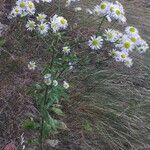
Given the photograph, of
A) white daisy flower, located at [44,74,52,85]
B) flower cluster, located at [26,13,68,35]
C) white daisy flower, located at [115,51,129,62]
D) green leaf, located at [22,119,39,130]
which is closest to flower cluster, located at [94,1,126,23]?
white daisy flower, located at [115,51,129,62]

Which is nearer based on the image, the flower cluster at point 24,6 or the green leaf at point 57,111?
the flower cluster at point 24,6

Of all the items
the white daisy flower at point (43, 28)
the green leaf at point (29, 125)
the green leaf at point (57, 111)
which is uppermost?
the white daisy flower at point (43, 28)

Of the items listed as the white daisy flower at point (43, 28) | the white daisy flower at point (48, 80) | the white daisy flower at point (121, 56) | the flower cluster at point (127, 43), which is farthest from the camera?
the white daisy flower at point (121, 56)

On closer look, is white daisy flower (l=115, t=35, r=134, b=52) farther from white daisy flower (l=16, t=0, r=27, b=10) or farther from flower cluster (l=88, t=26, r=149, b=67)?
white daisy flower (l=16, t=0, r=27, b=10)

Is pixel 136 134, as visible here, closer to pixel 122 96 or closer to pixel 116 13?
pixel 122 96

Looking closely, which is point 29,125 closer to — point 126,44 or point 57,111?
point 57,111

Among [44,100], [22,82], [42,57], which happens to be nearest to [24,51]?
[42,57]

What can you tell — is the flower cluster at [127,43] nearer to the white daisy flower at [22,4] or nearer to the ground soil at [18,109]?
the ground soil at [18,109]

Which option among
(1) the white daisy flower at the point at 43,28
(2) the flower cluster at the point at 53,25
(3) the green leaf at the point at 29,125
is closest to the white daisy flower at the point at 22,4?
(2) the flower cluster at the point at 53,25

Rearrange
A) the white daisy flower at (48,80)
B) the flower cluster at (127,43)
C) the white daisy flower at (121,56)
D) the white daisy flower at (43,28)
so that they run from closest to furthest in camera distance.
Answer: the white daisy flower at (48,80) → the white daisy flower at (43,28) → the flower cluster at (127,43) → the white daisy flower at (121,56)

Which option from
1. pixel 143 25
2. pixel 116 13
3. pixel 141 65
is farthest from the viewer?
pixel 143 25

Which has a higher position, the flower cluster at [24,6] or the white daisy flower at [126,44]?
the flower cluster at [24,6]
